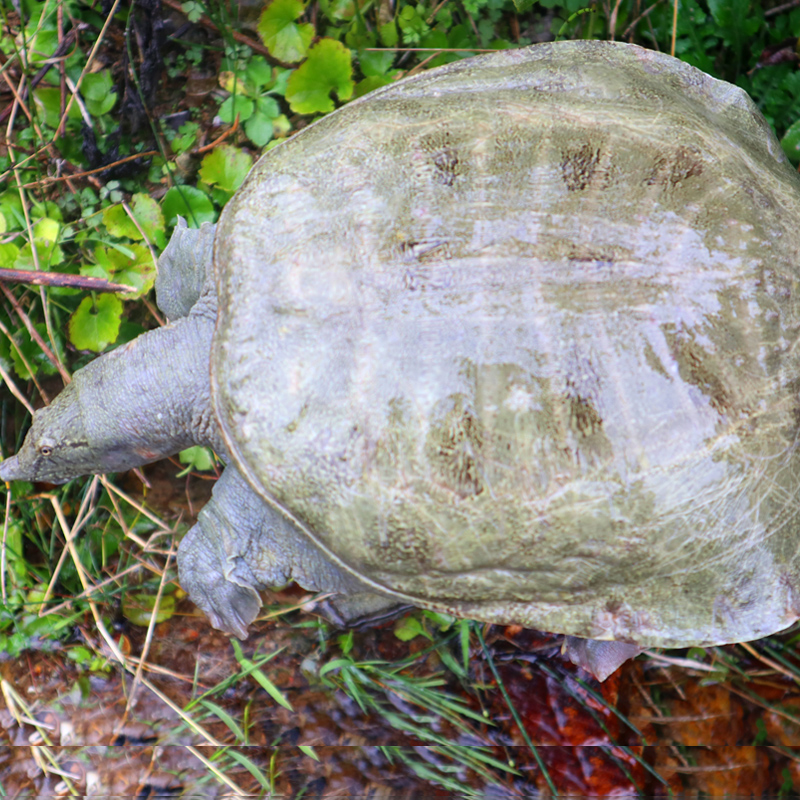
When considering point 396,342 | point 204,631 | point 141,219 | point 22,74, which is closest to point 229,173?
point 141,219

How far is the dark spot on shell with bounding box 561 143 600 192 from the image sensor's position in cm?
122

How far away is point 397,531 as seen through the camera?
1251mm

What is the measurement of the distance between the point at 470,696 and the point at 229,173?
2020 mm

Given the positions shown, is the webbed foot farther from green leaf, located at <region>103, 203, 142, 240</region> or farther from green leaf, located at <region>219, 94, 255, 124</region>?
green leaf, located at <region>219, 94, 255, 124</region>

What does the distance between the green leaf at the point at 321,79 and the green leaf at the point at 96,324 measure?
3.02 feet

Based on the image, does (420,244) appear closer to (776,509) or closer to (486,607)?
(486,607)

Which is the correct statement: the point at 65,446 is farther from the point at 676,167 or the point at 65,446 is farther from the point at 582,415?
the point at 676,167

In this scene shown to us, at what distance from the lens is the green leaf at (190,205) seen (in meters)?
2.13

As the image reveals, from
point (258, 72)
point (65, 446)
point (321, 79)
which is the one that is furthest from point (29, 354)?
point (321, 79)

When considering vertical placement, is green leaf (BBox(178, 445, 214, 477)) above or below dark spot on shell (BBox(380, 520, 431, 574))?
below

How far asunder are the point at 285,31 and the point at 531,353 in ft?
5.33

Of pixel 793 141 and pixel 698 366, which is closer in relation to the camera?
pixel 698 366

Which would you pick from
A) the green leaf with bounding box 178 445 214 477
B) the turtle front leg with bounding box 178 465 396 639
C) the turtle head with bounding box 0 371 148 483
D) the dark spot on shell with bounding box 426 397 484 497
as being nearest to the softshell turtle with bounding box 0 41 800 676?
the dark spot on shell with bounding box 426 397 484 497

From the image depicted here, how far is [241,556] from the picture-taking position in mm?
1672
